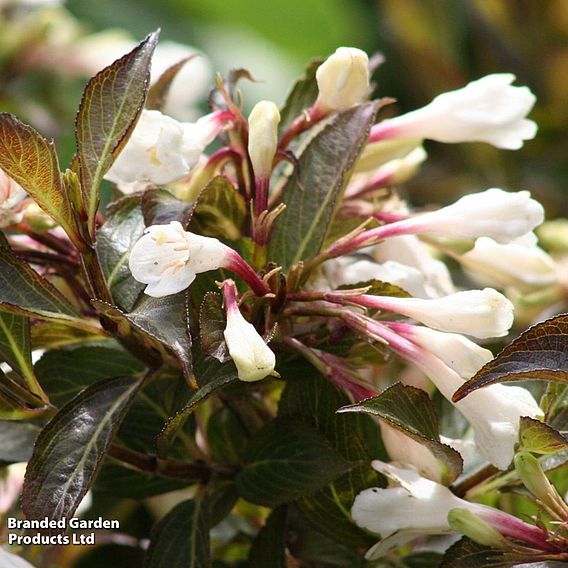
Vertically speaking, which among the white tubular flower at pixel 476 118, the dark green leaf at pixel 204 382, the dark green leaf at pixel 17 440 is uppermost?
the white tubular flower at pixel 476 118

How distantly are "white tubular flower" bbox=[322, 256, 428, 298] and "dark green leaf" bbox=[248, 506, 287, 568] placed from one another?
4.9 inches

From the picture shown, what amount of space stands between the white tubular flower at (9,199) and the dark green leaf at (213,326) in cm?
11

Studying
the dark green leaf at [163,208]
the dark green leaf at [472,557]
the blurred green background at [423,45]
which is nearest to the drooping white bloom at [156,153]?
the dark green leaf at [163,208]

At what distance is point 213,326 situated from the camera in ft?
1.38

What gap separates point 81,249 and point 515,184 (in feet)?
3.05

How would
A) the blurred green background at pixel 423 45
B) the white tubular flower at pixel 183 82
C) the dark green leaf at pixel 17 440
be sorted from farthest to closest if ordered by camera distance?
the blurred green background at pixel 423 45 < the white tubular flower at pixel 183 82 < the dark green leaf at pixel 17 440

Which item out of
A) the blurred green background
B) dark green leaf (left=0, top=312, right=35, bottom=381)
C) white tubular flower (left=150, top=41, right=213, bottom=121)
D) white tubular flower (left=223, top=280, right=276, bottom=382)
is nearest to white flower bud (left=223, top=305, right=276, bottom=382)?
white tubular flower (left=223, top=280, right=276, bottom=382)

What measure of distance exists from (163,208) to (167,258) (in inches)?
2.0

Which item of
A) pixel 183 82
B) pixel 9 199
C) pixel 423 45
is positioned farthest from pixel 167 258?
pixel 423 45

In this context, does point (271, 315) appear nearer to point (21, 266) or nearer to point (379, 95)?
point (21, 266)

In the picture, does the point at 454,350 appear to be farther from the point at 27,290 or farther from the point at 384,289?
the point at 27,290

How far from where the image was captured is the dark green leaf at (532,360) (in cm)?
39

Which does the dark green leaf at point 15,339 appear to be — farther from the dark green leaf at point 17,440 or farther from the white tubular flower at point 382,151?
the white tubular flower at point 382,151

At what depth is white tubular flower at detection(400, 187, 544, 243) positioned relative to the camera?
1.51 ft
